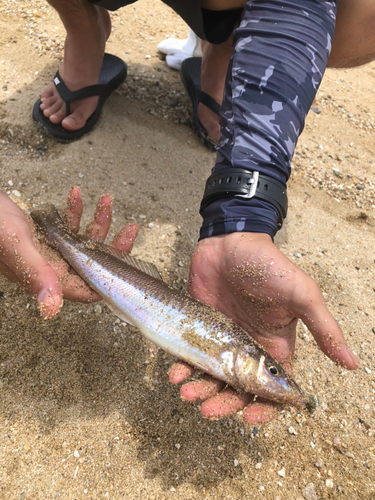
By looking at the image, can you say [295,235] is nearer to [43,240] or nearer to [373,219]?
[373,219]

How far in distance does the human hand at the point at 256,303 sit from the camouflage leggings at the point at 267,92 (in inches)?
7.5

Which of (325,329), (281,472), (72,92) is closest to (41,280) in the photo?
(325,329)

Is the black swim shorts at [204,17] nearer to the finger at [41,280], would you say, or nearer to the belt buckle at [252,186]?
the belt buckle at [252,186]

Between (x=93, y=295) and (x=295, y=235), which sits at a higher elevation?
(x=93, y=295)

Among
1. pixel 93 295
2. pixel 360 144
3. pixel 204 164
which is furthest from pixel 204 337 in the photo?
pixel 360 144

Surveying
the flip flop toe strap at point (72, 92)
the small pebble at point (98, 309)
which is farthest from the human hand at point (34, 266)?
the flip flop toe strap at point (72, 92)

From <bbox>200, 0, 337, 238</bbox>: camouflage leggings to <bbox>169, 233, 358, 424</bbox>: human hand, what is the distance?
192 millimetres

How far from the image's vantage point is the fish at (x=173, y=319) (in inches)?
79.0

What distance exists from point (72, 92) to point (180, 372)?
2786mm

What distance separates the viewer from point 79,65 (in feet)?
11.6

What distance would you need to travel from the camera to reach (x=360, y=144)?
15.0ft

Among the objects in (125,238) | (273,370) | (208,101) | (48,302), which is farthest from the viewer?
(208,101)

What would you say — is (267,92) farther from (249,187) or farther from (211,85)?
(211,85)

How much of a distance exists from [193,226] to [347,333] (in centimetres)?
151
